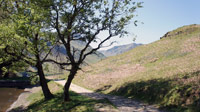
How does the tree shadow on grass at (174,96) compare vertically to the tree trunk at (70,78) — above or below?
below

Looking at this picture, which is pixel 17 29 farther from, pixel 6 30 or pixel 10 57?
pixel 10 57

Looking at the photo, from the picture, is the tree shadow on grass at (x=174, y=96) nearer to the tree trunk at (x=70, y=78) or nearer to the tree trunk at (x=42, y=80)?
the tree trunk at (x=70, y=78)

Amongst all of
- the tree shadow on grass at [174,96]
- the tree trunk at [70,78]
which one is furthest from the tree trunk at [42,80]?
the tree shadow on grass at [174,96]

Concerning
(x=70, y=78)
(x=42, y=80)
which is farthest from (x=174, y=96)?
(x=42, y=80)

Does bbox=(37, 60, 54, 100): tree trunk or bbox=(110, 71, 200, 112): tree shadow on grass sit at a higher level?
bbox=(37, 60, 54, 100): tree trunk

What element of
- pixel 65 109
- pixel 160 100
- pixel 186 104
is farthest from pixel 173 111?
pixel 65 109

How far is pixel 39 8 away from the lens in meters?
15.0

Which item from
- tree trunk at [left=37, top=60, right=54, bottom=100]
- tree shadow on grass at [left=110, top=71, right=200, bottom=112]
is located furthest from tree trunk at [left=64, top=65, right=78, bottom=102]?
tree shadow on grass at [left=110, top=71, right=200, bottom=112]

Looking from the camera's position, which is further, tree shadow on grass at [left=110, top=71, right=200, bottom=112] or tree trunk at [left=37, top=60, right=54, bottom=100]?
tree trunk at [left=37, top=60, right=54, bottom=100]

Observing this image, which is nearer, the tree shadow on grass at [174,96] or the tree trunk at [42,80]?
the tree shadow on grass at [174,96]

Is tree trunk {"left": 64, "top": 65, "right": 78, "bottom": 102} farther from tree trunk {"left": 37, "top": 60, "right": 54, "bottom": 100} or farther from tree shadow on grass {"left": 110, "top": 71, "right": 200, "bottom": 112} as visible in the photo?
tree shadow on grass {"left": 110, "top": 71, "right": 200, "bottom": 112}

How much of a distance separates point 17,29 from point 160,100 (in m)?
14.6

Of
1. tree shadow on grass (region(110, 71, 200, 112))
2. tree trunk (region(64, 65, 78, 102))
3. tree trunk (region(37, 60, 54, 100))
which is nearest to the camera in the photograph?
tree shadow on grass (region(110, 71, 200, 112))

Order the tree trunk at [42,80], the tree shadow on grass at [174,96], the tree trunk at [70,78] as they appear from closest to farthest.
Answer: the tree shadow on grass at [174,96]
the tree trunk at [70,78]
the tree trunk at [42,80]
